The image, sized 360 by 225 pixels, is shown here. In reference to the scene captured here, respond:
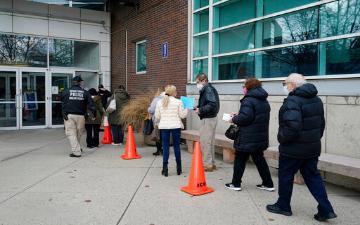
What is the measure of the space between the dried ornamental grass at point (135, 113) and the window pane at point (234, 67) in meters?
2.13

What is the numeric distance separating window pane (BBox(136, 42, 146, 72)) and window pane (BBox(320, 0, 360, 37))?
26.0ft

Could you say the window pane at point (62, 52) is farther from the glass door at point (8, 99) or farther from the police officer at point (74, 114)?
the police officer at point (74, 114)

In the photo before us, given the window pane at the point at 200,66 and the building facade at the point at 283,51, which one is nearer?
the building facade at the point at 283,51

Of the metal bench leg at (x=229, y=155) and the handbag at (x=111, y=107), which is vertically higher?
the handbag at (x=111, y=107)

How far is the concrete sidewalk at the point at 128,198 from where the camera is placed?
14.5 ft

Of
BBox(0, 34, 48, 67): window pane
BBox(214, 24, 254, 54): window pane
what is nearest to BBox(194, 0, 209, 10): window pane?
BBox(214, 24, 254, 54): window pane

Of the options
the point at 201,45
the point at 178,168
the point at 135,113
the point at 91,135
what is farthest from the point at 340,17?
the point at 91,135

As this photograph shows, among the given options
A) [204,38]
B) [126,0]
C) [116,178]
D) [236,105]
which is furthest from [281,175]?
[126,0]

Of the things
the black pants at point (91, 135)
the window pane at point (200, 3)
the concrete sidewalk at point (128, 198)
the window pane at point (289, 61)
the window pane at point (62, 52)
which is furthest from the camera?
the window pane at point (62, 52)

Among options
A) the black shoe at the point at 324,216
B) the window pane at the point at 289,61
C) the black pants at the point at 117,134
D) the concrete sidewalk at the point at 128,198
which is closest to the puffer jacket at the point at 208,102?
the concrete sidewalk at the point at 128,198

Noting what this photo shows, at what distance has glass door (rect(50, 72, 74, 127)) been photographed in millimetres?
14773

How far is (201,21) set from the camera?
10180 millimetres

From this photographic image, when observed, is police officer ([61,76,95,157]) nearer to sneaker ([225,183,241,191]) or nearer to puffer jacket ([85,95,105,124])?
puffer jacket ([85,95,105,124])

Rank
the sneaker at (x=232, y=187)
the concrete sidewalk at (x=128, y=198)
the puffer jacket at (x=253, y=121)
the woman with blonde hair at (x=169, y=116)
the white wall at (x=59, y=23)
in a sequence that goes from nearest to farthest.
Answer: the concrete sidewalk at (x=128, y=198) < the puffer jacket at (x=253, y=121) < the sneaker at (x=232, y=187) < the woman with blonde hair at (x=169, y=116) < the white wall at (x=59, y=23)
